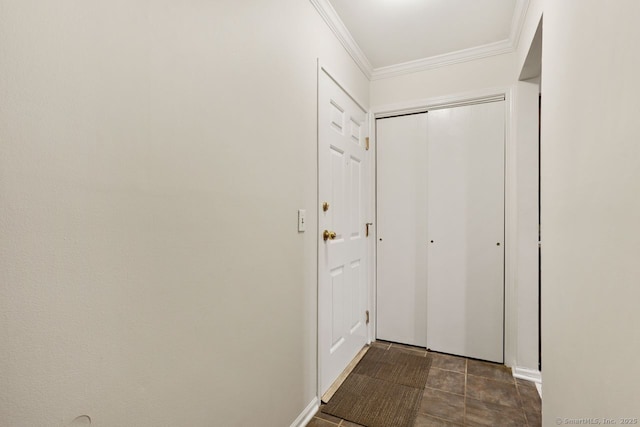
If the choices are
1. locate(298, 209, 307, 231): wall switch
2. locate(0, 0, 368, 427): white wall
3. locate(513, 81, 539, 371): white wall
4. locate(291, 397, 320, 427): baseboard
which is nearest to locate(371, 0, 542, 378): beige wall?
locate(513, 81, 539, 371): white wall

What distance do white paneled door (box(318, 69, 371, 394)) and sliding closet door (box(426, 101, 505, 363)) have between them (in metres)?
0.58

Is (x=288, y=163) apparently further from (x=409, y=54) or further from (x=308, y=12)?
(x=409, y=54)

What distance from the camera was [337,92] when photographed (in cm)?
213

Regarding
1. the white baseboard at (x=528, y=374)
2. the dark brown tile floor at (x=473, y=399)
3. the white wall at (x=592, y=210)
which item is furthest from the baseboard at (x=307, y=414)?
the white baseboard at (x=528, y=374)

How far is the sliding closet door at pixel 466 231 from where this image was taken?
240cm

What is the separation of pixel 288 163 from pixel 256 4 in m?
0.70

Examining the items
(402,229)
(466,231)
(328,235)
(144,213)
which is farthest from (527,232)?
(144,213)

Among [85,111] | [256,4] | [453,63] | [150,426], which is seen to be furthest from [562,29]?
[150,426]

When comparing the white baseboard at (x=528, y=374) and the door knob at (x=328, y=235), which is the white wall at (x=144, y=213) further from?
the white baseboard at (x=528, y=374)

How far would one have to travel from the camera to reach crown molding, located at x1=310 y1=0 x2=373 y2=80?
6.11 feet

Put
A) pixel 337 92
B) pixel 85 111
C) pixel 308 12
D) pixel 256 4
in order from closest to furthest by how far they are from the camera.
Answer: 1. pixel 85 111
2. pixel 256 4
3. pixel 308 12
4. pixel 337 92

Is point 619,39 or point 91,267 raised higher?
point 619,39

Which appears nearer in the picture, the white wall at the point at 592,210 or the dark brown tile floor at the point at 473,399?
the white wall at the point at 592,210

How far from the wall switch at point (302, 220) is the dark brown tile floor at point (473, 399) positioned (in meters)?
1.09
